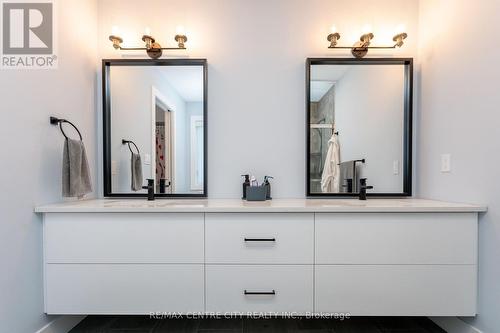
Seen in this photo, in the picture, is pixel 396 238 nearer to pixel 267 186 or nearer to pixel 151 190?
pixel 267 186

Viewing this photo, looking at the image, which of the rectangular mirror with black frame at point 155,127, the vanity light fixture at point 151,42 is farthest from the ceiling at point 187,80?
the vanity light fixture at point 151,42

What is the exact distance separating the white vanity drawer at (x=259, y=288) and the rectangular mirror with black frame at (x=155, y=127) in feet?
2.15

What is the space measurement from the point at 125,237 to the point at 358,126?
171 centimetres

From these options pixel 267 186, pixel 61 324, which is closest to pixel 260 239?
pixel 267 186

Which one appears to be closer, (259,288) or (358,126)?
(259,288)

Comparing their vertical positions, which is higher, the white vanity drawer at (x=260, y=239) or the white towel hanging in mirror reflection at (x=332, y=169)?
the white towel hanging in mirror reflection at (x=332, y=169)

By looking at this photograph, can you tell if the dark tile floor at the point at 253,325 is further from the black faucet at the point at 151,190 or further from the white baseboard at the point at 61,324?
the black faucet at the point at 151,190

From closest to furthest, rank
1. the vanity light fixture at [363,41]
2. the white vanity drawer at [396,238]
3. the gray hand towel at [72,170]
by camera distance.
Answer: the white vanity drawer at [396,238], the gray hand towel at [72,170], the vanity light fixture at [363,41]

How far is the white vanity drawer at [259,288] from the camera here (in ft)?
4.20

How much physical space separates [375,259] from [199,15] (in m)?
2.02

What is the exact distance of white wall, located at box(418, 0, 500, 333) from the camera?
3.98 feet

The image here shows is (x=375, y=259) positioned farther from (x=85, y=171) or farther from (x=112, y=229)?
(x=85, y=171)

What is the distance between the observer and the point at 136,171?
5.85 ft

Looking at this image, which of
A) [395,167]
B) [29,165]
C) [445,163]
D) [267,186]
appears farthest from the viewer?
[395,167]
